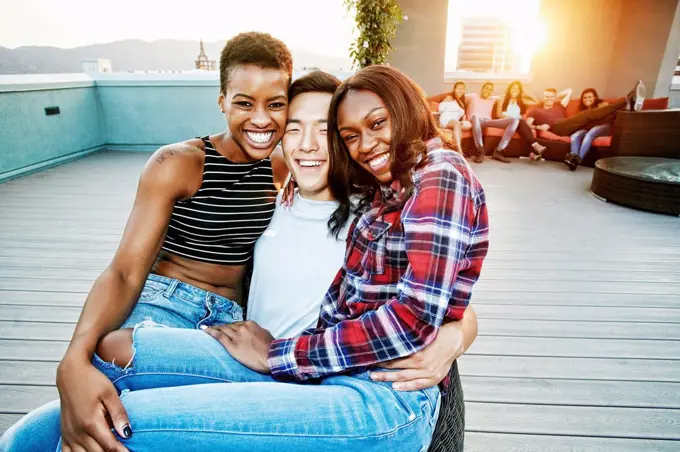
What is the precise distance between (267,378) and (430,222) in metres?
0.58

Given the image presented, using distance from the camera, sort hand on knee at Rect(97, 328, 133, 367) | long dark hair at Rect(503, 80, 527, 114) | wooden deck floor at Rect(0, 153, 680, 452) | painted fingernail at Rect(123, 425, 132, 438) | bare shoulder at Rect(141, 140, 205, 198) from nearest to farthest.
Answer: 1. painted fingernail at Rect(123, 425, 132, 438)
2. hand on knee at Rect(97, 328, 133, 367)
3. bare shoulder at Rect(141, 140, 205, 198)
4. wooden deck floor at Rect(0, 153, 680, 452)
5. long dark hair at Rect(503, 80, 527, 114)

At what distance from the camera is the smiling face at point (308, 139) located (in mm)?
1310

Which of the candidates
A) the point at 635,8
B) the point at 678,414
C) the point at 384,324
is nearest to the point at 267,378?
the point at 384,324

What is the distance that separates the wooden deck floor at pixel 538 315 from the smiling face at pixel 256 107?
129cm

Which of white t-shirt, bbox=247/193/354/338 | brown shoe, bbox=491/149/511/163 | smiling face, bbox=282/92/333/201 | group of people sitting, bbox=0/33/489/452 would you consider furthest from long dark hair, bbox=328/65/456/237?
brown shoe, bbox=491/149/511/163

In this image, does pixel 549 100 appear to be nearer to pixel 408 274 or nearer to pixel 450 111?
pixel 450 111

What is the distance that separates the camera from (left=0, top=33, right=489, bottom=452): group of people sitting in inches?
33.2

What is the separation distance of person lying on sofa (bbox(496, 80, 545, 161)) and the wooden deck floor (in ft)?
8.18

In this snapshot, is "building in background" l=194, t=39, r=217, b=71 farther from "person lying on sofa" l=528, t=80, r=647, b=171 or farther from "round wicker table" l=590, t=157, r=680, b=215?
"person lying on sofa" l=528, t=80, r=647, b=171

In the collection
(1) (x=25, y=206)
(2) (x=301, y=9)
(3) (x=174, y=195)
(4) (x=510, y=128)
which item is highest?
(2) (x=301, y=9)

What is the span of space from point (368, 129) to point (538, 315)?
70.6 inches

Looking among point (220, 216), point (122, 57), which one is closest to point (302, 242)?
point (220, 216)

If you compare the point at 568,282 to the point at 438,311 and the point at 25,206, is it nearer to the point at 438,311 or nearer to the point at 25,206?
the point at 438,311

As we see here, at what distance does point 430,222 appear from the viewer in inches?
33.4
